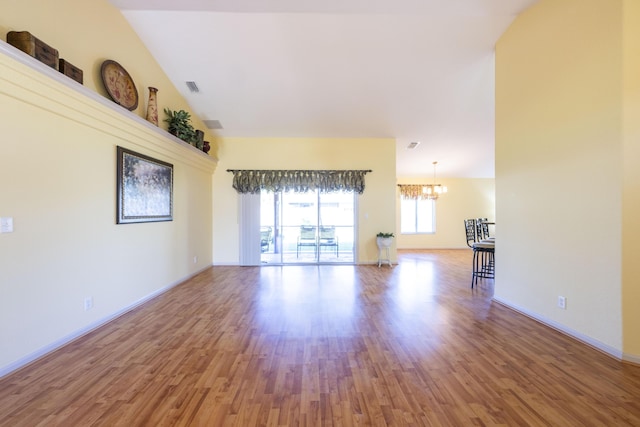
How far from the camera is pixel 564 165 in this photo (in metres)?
2.69

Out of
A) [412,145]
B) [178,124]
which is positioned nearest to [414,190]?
[412,145]

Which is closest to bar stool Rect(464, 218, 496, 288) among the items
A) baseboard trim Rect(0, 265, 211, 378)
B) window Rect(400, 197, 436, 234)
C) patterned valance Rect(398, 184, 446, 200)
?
patterned valance Rect(398, 184, 446, 200)

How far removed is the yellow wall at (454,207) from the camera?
915cm

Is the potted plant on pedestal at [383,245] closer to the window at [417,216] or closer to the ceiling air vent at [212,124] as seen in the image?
the window at [417,216]

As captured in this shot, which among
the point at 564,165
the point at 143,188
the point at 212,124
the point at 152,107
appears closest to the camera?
the point at 564,165

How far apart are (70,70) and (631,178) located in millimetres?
5073

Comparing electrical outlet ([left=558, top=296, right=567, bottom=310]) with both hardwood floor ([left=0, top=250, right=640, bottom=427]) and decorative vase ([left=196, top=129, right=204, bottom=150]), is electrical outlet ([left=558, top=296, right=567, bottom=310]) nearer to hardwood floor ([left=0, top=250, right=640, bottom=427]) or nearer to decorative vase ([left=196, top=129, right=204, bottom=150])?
hardwood floor ([left=0, top=250, right=640, bottom=427])

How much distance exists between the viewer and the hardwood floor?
1.61m

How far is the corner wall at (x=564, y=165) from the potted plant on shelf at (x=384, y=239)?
268 centimetres

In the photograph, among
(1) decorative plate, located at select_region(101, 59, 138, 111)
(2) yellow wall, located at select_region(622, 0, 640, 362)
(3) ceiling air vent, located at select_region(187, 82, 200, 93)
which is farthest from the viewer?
(3) ceiling air vent, located at select_region(187, 82, 200, 93)

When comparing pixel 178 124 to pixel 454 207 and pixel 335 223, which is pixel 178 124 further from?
pixel 454 207

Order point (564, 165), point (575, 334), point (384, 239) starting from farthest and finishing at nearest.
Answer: point (384, 239)
point (564, 165)
point (575, 334)

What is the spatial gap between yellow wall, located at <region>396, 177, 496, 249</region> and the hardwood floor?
585 cm

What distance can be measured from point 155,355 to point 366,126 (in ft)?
17.5
